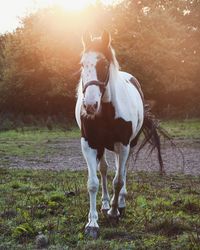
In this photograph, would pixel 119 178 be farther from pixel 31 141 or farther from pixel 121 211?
pixel 31 141

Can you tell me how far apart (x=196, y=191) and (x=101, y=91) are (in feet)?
10.5

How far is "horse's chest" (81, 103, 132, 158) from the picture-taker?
532cm

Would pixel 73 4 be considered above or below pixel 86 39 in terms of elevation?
above

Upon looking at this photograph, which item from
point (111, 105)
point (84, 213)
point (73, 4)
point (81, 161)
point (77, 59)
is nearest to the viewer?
point (111, 105)

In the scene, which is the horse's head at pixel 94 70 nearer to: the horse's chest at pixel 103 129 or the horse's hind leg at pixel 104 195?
the horse's chest at pixel 103 129

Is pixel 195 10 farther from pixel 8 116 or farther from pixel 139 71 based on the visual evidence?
pixel 8 116

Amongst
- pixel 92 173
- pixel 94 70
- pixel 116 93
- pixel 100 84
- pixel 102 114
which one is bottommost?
pixel 92 173

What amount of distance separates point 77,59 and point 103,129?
21.1 metres

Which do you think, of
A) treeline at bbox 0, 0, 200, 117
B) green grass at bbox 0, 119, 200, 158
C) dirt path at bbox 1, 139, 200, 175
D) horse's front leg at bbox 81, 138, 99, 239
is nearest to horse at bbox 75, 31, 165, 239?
horse's front leg at bbox 81, 138, 99, 239

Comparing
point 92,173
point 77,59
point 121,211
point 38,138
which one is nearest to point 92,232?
point 92,173

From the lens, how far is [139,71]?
27594 millimetres

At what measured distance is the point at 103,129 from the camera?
17.6 ft

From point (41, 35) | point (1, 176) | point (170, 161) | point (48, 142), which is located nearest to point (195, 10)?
point (41, 35)

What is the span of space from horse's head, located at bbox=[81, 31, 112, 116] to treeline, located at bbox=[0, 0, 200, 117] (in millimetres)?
20691
